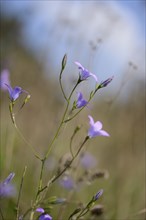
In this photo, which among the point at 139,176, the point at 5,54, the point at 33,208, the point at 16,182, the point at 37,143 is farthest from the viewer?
the point at 37,143

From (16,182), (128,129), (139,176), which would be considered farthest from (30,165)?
(128,129)

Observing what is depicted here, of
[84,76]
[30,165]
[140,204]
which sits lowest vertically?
[84,76]

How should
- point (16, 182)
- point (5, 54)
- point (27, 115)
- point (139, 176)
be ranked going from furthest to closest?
point (27, 115)
point (5, 54)
point (139, 176)
point (16, 182)

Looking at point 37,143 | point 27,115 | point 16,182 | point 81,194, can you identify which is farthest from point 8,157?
point 27,115

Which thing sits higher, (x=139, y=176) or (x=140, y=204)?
(x=139, y=176)

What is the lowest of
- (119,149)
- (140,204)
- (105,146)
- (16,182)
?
(140,204)

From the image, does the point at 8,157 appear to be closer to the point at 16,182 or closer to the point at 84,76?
the point at 16,182

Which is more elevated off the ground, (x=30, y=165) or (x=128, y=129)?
(x=128, y=129)

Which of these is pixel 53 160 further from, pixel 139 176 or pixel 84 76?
pixel 84 76

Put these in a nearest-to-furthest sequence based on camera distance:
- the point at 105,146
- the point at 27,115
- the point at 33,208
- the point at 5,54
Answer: the point at 33,208 → the point at 5,54 → the point at 105,146 → the point at 27,115

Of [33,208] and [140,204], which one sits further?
[140,204]
